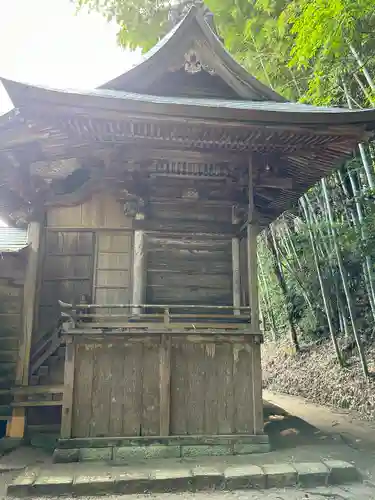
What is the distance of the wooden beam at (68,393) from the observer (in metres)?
4.79

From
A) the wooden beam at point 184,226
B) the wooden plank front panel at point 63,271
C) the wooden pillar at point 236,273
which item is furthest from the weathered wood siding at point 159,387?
the wooden beam at point 184,226

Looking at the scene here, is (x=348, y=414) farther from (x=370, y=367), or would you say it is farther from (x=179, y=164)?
(x=179, y=164)

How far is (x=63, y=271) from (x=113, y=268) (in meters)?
0.77

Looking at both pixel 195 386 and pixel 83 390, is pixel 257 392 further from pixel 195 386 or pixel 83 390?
pixel 83 390

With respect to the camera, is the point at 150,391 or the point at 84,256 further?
the point at 84,256

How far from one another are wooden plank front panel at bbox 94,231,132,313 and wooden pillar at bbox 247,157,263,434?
5.75ft

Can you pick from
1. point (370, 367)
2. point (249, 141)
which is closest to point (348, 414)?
point (370, 367)

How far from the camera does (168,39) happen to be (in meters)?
6.22

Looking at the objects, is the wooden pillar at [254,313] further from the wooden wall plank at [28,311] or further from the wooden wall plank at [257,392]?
the wooden wall plank at [28,311]

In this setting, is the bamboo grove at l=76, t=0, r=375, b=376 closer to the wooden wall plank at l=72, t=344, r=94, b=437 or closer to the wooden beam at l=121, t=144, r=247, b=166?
the wooden beam at l=121, t=144, r=247, b=166

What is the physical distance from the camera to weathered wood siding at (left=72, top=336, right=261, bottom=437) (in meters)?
4.93

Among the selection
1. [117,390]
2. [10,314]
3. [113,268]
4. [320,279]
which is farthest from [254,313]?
[320,279]

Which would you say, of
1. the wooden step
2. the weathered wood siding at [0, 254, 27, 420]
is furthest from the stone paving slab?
the weathered wood siding at [0, 254, 27, 420]

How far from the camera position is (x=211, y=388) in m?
5.15
